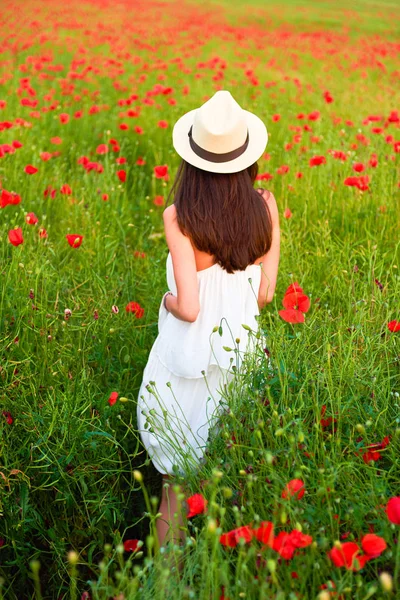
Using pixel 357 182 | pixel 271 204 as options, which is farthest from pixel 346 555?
pixel 357 182

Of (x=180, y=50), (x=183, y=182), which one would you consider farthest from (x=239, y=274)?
(x=180, y=50)

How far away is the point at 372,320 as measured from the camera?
Answer: 98.2 inches

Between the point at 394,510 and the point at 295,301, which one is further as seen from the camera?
the point at 295,301

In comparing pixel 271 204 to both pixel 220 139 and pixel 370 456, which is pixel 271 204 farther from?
pixel 370 456

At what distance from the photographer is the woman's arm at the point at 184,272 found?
7.46 feet

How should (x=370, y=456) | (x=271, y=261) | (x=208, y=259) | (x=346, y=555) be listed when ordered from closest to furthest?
1. (x=346, y=555)
2. (x=370, y=456)
3. (x=208, y=259)
4. (x=271, y=261)

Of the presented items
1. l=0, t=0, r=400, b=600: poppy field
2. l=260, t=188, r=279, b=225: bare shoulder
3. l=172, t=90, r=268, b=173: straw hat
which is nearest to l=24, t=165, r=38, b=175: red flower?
l=0, t=0, r=400, b=600: poppy field

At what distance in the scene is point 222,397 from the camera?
213cm

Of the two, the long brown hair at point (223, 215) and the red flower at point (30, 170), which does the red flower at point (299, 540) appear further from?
the red flower at point (30, 170)

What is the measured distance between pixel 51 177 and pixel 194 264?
2430mm

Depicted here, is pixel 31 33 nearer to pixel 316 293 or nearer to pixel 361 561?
pixel 316 293

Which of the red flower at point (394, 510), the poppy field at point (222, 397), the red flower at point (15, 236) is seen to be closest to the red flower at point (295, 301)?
the poppy field at point (222, 397)

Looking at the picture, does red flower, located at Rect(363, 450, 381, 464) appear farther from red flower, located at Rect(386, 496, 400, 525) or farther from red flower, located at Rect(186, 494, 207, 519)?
red flower, located at Rect(186, 494, 207, 519)

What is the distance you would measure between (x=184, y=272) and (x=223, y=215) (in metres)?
0.25
